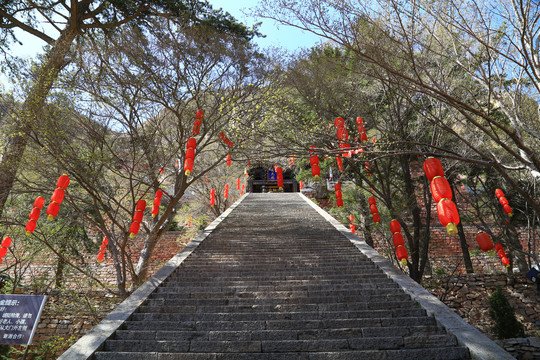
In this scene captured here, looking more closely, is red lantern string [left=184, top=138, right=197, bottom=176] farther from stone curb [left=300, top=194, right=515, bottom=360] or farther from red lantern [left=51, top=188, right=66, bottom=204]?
stone curb [left=300, top=194, right=515, bottom=360]

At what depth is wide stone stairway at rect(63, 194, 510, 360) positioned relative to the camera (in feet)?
11.2

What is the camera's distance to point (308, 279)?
562cm

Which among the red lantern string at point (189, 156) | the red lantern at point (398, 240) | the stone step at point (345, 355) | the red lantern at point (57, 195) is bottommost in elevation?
the stone step at point (345, 355)

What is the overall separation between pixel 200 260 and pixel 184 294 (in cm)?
190

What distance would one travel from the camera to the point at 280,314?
420 centimetres

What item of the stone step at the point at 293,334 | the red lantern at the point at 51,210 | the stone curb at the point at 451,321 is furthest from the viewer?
the red lantern at the point at 51,210

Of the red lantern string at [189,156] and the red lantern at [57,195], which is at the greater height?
the red lantern string at [189,156]

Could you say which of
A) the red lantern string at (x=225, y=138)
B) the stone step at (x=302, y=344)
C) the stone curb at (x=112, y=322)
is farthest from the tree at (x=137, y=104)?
the stone step at (x=302, y=344)

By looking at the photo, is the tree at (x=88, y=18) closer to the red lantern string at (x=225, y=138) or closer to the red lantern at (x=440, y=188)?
the red lantern string at (x=225, y=138)

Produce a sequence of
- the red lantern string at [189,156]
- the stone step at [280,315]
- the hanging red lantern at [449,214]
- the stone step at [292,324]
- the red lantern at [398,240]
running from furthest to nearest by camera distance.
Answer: the red lantern string at [189,156] < the red lantern at [398,240] < the stone step at [280,315] < the stone step at [292,324] < the hanging red lantern at [449,214]

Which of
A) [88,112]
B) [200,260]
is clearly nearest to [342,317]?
[200,260]

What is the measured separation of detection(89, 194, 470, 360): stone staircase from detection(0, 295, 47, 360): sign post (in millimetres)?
1477

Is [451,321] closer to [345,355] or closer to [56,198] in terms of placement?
[345,355]

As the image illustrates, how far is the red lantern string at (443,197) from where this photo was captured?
3342mm
